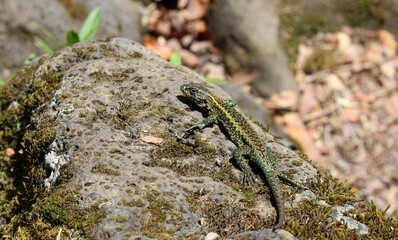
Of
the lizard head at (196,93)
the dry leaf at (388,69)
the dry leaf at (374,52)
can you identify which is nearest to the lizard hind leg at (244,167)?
the lizard head at (196,93)

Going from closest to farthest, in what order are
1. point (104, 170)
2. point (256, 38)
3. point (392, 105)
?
point (104, 170) < point (256, 38) < point (392, 105)

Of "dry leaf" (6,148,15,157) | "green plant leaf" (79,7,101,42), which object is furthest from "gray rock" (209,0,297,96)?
"dry leaf" (6,148,15,157)

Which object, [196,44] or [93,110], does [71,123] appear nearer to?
[93,110]

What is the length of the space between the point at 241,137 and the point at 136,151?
157 centimetres

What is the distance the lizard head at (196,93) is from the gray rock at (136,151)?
0.47ft

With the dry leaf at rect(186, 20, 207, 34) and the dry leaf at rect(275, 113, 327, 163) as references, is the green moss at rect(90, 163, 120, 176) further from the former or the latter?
the dry leaf at rect(186, 20, 207, 34)

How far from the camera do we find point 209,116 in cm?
475

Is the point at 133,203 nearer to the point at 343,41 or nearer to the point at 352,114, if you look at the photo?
the point at 352,114

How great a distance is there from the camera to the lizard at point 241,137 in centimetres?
405

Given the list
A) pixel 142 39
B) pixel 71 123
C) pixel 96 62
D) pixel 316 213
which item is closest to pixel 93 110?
pixel 71 123

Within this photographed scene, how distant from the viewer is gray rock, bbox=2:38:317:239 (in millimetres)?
3457

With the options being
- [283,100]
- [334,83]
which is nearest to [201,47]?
[283,100]

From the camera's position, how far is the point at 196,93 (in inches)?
190

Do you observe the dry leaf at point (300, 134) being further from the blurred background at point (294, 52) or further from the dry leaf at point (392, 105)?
the dry leaf at point (392, 105)
